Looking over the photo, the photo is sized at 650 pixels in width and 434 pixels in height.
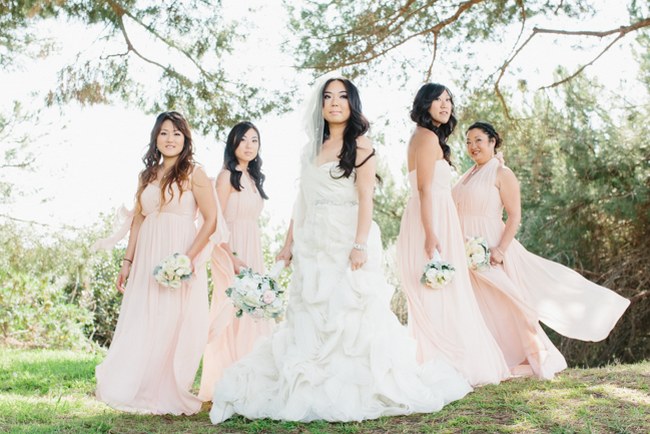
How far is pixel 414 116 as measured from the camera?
604cm

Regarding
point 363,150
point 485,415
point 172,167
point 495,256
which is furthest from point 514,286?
point 172,167

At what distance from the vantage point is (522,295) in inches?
254

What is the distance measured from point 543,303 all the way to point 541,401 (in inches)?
67.8

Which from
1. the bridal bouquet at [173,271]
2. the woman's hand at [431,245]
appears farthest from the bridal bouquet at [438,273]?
the bridal bouquet at [173,271]

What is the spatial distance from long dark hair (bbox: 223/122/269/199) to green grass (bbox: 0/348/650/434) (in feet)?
6.00

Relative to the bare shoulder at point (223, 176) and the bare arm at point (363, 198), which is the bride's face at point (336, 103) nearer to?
the bare arm at point (363, 198)

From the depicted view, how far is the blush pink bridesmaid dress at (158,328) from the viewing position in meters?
5.19

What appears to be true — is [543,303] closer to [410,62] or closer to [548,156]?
[410,62]

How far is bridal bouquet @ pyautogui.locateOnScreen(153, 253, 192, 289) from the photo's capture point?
204 inches

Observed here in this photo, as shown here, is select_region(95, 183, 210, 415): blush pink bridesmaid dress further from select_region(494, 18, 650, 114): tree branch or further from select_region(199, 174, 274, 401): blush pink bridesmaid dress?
select_region(494, 18, 650, 114): tree branch

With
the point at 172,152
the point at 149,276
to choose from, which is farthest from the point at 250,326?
the point at 172,152

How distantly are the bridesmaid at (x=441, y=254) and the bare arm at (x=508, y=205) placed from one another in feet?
1.77

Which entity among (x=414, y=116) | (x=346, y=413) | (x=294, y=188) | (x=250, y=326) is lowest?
(x=346, y=413)

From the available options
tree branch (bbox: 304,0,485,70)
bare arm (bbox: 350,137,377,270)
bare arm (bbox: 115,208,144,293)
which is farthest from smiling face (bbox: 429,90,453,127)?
tree branch (bbox: 304,0,485,70)
